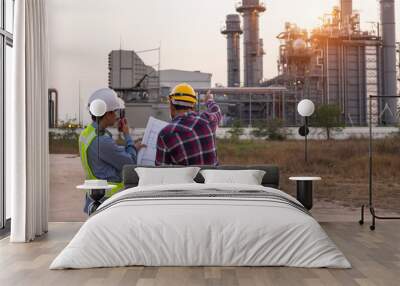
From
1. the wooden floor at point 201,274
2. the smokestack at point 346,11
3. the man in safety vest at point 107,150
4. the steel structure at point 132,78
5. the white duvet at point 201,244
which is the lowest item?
the wooden floor at point 201,274

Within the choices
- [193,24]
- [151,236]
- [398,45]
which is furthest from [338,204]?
[151,236]

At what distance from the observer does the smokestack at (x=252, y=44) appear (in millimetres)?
7121

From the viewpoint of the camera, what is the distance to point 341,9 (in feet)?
23.7

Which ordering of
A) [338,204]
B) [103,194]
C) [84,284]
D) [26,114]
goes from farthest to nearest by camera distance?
1. [338,204]
2. [103,194]
3. [26,114]
4. [84,284]

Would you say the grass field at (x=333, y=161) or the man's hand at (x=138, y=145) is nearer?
the man's hand at (x=138, y=145)

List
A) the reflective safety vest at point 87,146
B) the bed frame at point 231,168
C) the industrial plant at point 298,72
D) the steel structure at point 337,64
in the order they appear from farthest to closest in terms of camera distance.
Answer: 1. the steel structure at point 337,64
2. the industrial plant at point 298,72
3. the reflective safety vest at point 87,146
4. the bed frame at point 231,168

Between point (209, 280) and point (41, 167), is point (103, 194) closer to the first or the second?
point (41, 167)

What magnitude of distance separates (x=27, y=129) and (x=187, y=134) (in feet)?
5.62

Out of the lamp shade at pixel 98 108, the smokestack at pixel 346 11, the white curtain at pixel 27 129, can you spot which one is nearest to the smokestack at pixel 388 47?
the smokestack at pixel 346 11

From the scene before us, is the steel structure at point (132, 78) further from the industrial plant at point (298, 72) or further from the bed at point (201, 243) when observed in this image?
the bed at point (201, 243)

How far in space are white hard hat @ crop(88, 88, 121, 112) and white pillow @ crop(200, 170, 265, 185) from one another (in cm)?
148

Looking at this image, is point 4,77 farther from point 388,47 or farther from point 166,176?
point 388,47

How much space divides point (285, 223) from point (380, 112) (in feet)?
11.4

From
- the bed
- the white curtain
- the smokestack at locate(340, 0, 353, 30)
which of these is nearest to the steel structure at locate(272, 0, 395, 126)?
the smokestack at locate(340, 0, 353, 30)
